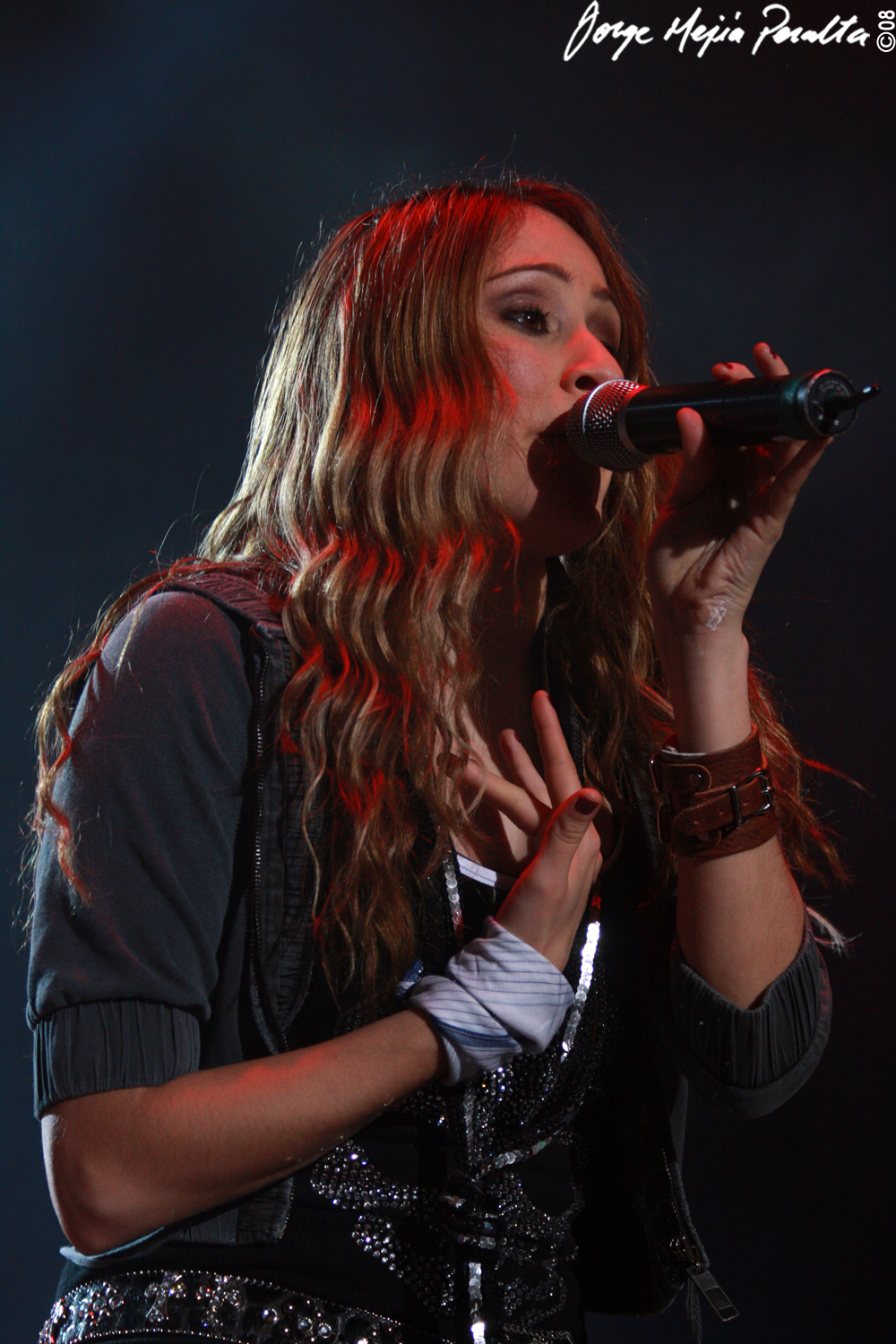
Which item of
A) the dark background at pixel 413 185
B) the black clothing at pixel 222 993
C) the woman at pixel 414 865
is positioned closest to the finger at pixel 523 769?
the woman at pixel 414 865

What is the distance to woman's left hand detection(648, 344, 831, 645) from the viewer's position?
3.59ft

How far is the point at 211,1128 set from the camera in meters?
0.87

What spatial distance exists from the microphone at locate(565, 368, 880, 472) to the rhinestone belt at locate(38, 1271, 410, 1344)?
0.87 meters

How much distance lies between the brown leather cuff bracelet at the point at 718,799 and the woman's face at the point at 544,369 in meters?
0.32

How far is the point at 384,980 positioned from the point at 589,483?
0.61m

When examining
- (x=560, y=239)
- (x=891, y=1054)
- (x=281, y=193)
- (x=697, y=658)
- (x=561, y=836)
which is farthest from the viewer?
(x=281, y=193)

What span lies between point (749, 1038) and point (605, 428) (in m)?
0.67

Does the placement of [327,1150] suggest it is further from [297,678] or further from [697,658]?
[697,658]

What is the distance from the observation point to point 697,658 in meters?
1.14

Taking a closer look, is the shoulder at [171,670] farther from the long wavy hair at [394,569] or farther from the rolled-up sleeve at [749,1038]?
the rolled-up sleeve at [749,1038]

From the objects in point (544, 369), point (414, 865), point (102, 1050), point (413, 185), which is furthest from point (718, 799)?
point (413, 185)

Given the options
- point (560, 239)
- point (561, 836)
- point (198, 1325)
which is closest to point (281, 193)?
point (560, 239)

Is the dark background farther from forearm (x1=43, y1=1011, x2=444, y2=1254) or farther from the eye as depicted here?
forearm (x1=43, y1=1011, x2=444, y2=1254)

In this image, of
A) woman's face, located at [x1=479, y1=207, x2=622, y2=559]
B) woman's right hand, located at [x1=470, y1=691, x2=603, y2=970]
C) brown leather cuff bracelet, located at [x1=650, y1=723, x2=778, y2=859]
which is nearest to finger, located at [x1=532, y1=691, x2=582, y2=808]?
woman's right hand, located at [x1=470, y1=691, x2=603, y2=970]
